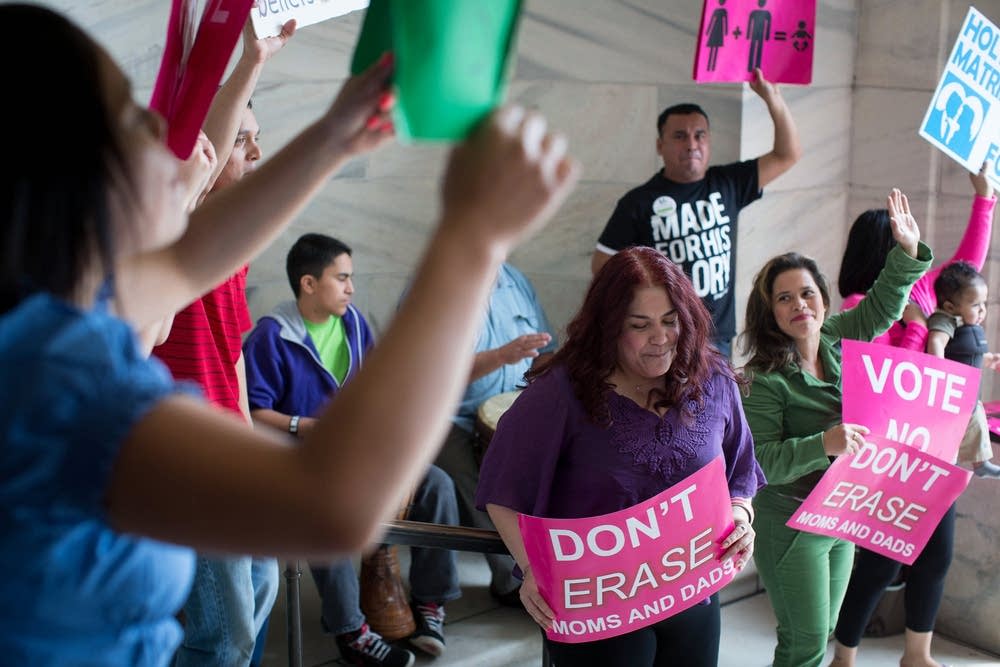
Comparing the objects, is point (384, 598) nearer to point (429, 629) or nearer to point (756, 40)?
point (429, 629)

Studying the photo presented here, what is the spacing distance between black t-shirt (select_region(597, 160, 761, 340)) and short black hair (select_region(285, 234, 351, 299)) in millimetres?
1237

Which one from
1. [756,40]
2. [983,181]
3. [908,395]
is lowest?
[908,395]

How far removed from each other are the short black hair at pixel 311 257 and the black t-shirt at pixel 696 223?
1.24 meters

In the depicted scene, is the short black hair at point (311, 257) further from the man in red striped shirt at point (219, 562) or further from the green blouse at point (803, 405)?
the green blouse at point (803, 405)

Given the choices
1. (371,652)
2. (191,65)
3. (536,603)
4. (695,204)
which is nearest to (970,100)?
(695,204)

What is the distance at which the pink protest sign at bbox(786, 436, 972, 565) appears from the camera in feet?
10.5

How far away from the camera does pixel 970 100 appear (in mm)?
3961

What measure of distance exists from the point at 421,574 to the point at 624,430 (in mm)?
1855

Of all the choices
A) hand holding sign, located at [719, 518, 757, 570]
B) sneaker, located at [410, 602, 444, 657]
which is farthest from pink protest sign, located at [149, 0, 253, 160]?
sneaker, located at [410, 602, 444, 657]

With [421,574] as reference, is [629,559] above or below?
above

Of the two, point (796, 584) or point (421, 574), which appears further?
point (421, 574)

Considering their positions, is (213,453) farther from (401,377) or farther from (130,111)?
(130,111)

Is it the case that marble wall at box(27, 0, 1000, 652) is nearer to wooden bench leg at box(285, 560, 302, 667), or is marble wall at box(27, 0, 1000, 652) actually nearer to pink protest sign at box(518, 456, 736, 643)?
wooden bench leg at box(285, 560, 302, 667)

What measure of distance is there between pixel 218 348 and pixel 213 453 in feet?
6.51
